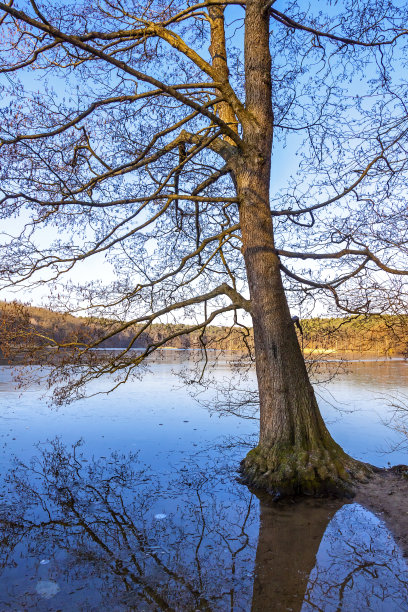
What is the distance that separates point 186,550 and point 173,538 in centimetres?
27

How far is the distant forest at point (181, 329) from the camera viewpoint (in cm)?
508

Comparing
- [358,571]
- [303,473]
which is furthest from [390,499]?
[358,571]

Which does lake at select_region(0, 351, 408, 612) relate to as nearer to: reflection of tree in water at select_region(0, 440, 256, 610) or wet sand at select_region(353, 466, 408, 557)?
reflection of tree in water at select_region(0, 440, 256, 610)

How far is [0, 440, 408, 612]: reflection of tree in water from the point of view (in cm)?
276

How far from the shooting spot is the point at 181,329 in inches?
249

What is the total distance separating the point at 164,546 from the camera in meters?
3.52

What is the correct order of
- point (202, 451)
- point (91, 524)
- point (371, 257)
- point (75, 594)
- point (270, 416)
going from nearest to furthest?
1. point (75, 594)
2. point (91, 524)
3. point (270, 416)
4. point (371, 257)
5. point (202, 451)

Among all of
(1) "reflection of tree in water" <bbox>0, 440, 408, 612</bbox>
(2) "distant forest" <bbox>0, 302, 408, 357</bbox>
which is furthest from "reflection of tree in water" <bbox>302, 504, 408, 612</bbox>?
(2) "distant forest" <bbox>0, 302, 408, 357</bbox>

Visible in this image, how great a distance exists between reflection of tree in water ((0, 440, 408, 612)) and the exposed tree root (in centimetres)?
21

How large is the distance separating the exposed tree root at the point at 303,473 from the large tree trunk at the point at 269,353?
1cm

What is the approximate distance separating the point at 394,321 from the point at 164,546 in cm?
396

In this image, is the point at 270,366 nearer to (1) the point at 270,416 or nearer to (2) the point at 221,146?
(1) the point at 270,416

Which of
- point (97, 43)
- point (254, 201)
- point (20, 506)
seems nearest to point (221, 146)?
point (254, 201)

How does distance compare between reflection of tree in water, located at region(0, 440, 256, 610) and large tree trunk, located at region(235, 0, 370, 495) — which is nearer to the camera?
reflection of tree in water, located at region(0, 440, 256, 610)
